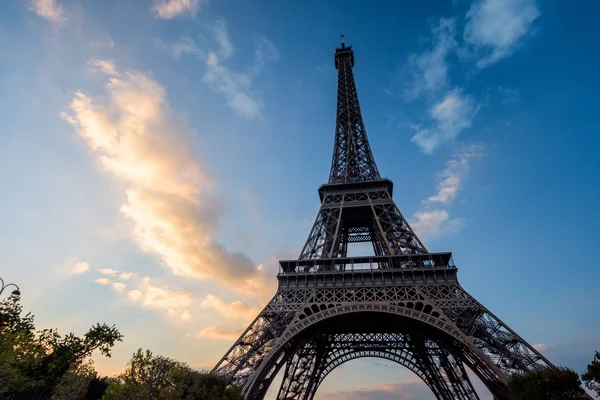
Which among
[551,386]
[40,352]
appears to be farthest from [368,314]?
[40,352]

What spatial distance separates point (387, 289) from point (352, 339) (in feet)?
39.4

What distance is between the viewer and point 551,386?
50.6ft

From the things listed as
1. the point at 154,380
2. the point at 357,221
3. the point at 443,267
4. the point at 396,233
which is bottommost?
the point at 154,380

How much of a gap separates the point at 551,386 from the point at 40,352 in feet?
91.4

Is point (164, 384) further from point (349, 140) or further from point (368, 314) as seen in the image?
point (349, 140)

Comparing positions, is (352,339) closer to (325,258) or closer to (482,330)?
(325,258)

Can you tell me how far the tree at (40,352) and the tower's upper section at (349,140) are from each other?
2548cm

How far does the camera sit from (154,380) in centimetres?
1845

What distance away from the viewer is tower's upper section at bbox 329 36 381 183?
116ft

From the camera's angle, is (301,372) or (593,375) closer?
(593,375)

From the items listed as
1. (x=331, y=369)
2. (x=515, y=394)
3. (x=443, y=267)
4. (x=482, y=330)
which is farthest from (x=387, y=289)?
(x=331, y=369)

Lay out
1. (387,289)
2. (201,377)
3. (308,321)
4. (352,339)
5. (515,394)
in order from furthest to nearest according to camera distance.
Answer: (352,339)
(387,289)
(308,321)
(201,377)
(515,394)

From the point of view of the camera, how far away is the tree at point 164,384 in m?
16.2

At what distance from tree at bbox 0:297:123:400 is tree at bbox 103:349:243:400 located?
358 cm
